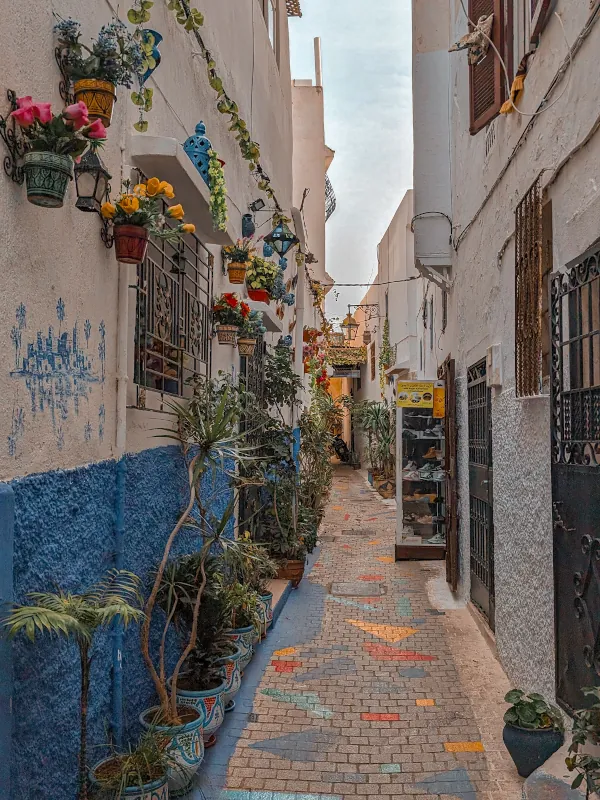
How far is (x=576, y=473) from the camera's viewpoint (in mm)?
3604

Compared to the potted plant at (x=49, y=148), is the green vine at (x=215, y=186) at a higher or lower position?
higher

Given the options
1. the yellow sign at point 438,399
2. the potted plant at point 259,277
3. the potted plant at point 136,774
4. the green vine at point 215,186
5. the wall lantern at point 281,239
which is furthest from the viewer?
the yellow sign at point 438,399

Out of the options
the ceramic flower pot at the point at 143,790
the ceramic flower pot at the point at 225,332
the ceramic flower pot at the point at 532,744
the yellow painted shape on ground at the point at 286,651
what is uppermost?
the ceramic flower pot at the point at 225,332

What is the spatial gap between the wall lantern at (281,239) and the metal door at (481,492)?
2.54m

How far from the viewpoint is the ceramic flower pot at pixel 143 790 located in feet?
9.84

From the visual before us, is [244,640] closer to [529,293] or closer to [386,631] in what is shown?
[386,631]

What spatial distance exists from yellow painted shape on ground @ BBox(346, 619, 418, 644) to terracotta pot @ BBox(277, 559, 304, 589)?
1281 millimetres

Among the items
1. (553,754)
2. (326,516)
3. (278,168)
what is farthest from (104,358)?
(326,516)

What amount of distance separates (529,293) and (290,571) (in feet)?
16.3

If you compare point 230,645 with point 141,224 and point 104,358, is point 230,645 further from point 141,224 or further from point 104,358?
point 141,224

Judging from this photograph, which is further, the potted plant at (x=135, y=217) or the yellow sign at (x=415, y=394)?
the yellow sign at (x=415, y=394)

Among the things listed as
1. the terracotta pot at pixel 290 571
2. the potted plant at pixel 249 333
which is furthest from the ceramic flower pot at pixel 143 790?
the terracotta pot at pixel 290 571

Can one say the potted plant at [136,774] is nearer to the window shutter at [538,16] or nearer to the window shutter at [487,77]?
the window shutter at [538,16]

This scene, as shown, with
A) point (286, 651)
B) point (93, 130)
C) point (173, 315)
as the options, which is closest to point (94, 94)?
point (93, 130)
